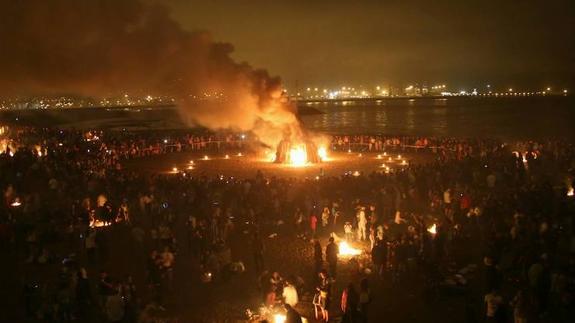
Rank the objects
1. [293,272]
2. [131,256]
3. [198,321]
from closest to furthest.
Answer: [198,321] < [293,272] < [131,256]

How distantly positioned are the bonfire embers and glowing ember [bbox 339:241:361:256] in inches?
665

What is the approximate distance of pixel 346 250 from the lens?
47.6 ft

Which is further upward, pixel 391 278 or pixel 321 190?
pixel 321 190

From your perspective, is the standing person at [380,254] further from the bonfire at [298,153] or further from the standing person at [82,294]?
the bonfire at [298,153]

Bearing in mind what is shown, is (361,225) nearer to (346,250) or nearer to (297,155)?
(346,250)

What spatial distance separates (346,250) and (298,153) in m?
17.3

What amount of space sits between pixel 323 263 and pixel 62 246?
25.6 feet

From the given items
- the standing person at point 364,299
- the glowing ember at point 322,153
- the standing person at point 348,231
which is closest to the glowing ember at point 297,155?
the glowing ember at point 322,153

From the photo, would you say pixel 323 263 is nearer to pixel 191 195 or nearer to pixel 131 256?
pixel 131 256

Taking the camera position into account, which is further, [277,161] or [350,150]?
[350,150]

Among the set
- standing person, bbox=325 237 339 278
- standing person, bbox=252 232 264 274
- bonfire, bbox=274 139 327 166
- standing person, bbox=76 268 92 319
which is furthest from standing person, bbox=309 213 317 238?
bonfire, bbox=274 139 327 166

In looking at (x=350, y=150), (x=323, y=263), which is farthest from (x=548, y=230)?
(x=350, y=150)

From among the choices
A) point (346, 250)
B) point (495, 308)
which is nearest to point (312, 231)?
point (346, 250)

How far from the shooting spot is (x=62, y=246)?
1512 centimetres
